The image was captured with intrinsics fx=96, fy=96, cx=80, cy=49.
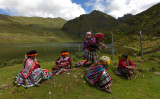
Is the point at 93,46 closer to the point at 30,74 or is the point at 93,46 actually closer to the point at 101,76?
the point at 101,76

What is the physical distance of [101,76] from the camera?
4.36 m

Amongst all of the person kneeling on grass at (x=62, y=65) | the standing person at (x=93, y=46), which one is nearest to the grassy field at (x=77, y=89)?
the person kneeling on grass at (x=62, y=65)

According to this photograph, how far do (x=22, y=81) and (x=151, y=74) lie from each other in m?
7.52

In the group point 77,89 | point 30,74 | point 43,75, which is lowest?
point 77,89

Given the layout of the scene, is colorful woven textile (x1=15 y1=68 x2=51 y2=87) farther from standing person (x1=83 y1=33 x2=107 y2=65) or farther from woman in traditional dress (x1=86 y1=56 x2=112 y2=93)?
standing person (x1=83 y1=33 x2=107 y2=65)

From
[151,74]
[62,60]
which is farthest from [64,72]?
[151,74]

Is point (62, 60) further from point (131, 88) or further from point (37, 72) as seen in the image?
point (131, 88)

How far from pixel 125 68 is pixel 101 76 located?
2.19 metres

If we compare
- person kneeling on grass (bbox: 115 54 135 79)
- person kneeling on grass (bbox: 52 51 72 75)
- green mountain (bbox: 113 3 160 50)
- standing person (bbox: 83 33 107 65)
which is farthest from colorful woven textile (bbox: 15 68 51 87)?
green mountain (bbox: 113 3 160 50)

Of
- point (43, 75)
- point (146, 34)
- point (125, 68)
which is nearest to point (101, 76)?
point (125, 68)

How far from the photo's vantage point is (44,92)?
4062mm

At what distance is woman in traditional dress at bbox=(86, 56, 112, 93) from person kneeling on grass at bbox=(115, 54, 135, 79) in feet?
5.80

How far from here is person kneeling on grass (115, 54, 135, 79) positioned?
558cm

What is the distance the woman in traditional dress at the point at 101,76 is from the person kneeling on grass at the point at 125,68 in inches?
69.6
